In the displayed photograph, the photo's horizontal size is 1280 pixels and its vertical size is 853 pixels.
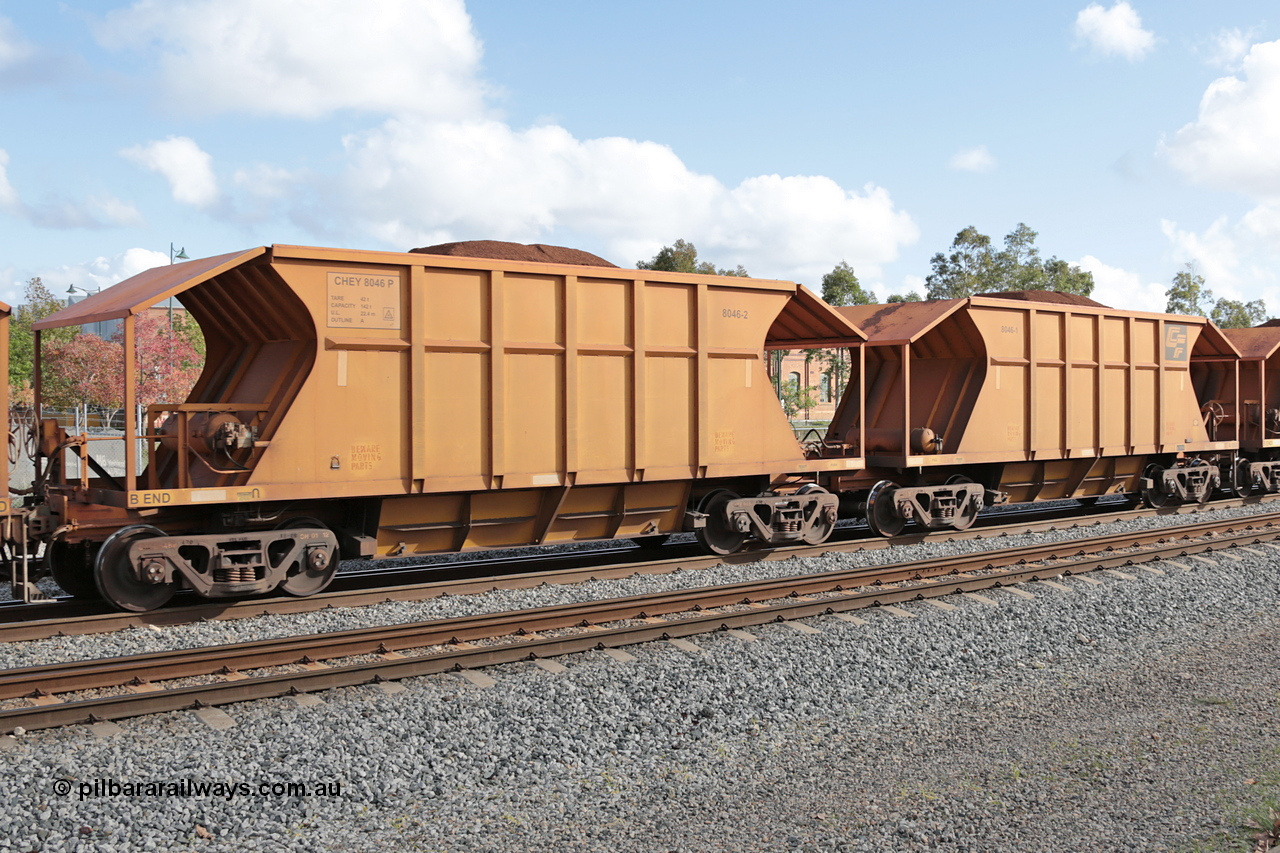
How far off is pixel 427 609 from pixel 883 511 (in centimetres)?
699

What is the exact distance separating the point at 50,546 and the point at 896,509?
9.89 m

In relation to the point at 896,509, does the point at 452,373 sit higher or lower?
higher

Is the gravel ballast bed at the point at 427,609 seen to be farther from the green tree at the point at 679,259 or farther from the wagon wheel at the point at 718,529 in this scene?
the green tree at the point at 679,259

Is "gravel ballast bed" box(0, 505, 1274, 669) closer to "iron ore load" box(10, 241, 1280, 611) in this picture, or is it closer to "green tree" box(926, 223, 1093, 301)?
"iron ore load" box(10, 241, 1280, 611)

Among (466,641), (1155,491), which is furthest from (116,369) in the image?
(1155,491)

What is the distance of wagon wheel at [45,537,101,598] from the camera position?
9.12 m

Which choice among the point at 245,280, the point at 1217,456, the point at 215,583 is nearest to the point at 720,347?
the point at 245,280

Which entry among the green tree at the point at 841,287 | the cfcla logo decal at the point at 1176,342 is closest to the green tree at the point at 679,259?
the green tree at the point at 841,287

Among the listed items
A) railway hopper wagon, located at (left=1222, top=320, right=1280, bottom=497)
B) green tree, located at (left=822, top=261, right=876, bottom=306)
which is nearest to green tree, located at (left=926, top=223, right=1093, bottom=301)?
green tree, located at (left=822, top=261, right=876, bottom=306)

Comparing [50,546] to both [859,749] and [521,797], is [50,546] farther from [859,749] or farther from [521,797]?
[859,749]

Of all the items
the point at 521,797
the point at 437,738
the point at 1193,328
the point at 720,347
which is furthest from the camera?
the point at 1193,328

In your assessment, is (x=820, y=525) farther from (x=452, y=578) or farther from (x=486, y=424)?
(x=486, y=424)

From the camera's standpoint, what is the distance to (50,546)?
8.70 metres

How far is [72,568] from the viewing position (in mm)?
9164
